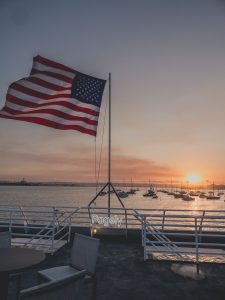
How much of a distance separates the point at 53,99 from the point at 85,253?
468 cm

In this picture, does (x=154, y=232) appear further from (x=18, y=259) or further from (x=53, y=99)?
(x=53, y=99)

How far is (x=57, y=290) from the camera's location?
2.07m

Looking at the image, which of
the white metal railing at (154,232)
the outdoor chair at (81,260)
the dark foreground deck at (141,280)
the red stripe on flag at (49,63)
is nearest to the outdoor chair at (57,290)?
the outdoor chair at (81,260)

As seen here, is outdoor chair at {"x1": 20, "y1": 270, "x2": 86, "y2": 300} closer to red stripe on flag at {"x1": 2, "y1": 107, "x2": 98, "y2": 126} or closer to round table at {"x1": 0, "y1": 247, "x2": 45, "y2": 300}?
round table at {"x1": 0, "y1": 247, "x2": 45, "y2": 300}

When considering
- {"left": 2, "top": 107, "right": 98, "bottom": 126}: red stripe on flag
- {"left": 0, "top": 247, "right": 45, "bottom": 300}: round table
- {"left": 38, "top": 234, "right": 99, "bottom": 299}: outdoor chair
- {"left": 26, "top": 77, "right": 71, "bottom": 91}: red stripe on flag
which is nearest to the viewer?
{"left": 0, "top": 247, "right": 45, "bottom": 300}: round table

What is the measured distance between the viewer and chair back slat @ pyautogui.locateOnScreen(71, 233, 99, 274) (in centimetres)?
388

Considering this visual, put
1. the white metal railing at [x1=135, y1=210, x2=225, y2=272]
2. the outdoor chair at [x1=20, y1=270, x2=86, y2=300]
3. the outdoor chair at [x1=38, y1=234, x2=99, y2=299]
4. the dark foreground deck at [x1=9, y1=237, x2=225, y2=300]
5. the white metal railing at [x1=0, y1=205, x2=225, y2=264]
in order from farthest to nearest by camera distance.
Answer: the white metal railing at [x1=0, y1=205, x2=225, y2=264] < the white metal railing at [x1=135, y1=210, x2=225, y2=272] < the dark foreground deck at [x1=9, y1=237, x2=225, y2=300] < the outdoor chair at [x1=38, y1=234, x2=99, y2=299] < the outdoor chair at [x1=20, y1=270, x2=86, y2=300]

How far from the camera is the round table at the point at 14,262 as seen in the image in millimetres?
2998

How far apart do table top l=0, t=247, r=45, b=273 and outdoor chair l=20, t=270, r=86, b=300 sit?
108cm

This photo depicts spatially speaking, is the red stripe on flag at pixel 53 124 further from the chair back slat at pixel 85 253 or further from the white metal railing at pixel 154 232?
the chair back slat at pixel 85 253

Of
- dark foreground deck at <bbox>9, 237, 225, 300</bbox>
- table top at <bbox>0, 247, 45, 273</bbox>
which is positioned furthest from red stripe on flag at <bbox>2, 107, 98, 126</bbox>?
table top at <bbox>0, 247, 45, 273</bbox>

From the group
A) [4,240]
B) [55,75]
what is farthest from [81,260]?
[55,75]

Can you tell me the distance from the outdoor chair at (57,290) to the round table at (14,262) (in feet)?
3.55

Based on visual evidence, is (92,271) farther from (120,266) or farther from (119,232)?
(119,232)
